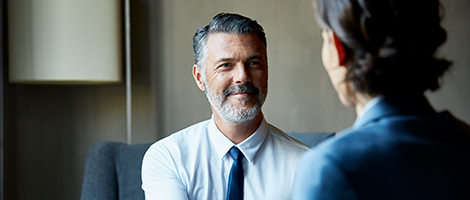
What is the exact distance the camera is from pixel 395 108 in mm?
567

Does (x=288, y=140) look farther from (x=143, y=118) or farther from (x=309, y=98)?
(x=143, y=118)

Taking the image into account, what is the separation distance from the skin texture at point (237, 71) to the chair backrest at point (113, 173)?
0.65 meters

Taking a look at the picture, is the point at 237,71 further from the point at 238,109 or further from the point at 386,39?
the point at 386,39

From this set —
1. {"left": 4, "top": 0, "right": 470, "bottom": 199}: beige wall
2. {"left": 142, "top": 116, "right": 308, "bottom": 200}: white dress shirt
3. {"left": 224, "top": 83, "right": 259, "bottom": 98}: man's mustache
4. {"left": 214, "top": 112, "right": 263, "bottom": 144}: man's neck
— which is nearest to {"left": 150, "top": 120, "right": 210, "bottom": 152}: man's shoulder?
{"left": 142, "top": 116, "right": 308, "bottom": 200}: white dress shirt

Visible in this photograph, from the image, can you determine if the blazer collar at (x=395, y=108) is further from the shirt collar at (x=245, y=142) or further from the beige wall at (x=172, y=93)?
the beige wall at (x=172, y=93)

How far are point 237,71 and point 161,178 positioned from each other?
466 mm

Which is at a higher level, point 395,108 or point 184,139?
point 395,108

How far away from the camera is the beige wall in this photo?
2.56 metres

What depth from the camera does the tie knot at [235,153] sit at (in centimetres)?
148

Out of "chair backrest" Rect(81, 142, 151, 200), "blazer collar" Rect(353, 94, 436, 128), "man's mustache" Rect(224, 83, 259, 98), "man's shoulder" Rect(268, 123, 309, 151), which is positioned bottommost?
"chair backrest" Rect(81, 142, 151, 200)

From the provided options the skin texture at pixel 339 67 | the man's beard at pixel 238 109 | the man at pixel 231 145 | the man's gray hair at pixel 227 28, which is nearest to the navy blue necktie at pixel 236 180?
the man at pixel 231 145

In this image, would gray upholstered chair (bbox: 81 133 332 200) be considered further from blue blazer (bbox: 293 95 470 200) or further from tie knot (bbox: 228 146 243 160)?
blue blazer (bbox: 293 95 470 200)

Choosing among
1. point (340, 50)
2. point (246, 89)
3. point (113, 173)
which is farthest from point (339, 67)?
point (113, 173)

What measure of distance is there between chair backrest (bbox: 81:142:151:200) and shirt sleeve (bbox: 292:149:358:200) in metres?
1.54
